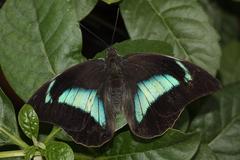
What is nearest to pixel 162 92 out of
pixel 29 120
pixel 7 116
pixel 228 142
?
pixel 29 120

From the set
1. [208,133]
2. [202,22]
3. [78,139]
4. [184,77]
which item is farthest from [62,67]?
[208,133]

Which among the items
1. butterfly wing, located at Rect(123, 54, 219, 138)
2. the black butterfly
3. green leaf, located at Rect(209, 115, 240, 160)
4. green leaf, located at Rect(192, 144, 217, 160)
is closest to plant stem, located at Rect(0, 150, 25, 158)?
the black butterfly

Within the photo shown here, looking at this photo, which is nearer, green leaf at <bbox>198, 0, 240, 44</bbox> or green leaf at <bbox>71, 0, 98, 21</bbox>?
green leaf at <bbox>71, 0, 98, 21</bbox>

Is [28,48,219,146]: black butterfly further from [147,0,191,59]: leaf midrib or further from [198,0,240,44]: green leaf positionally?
[198,0,240,44]: green leaf

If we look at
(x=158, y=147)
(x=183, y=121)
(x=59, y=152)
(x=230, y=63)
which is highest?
(x=59, y=152)

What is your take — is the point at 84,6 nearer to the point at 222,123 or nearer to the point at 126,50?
the point at 126,50

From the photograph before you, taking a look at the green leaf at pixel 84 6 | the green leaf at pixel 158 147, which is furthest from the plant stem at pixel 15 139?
the green leaf at pixel 84 6

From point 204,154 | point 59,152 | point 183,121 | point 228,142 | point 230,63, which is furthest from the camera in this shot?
point 230,63
